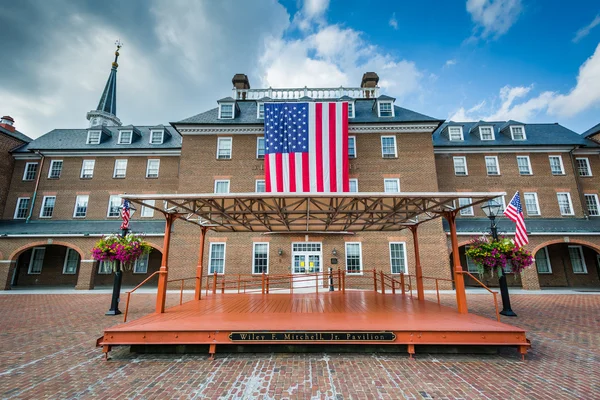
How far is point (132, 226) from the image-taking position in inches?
761

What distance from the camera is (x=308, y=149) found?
44.4 ft

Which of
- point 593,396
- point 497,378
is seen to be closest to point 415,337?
point 497,378

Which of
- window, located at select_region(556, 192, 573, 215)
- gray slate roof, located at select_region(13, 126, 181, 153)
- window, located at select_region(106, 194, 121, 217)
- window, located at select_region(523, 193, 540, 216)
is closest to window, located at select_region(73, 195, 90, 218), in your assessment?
window, located at select_region(106, 194, 121, 217)

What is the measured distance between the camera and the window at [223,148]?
19.3 m

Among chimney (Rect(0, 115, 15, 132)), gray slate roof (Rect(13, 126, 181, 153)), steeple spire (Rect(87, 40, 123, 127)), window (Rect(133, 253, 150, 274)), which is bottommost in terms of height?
window (Rect(133, 253, 150, 274))

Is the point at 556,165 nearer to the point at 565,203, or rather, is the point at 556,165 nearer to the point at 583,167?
the point at 583,167

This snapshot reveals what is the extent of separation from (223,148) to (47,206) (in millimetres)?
15907

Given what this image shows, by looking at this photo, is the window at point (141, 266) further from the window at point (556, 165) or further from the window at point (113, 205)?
the window at point (556, 165)

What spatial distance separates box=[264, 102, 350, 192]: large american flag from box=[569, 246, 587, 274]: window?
20551 millimetres

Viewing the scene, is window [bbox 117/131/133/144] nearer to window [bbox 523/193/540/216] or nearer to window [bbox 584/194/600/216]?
window [bbox 523/193/540/216]

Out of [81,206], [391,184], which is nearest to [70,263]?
[81,206]

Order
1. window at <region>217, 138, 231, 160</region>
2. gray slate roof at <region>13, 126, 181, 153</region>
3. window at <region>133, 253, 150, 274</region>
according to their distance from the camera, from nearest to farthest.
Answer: window at <region>217, 138, 231, 160</region> < window at <region>133, 253, 150, 274</region> < gray slate roof at <region>13, 126, 181, 153</region>

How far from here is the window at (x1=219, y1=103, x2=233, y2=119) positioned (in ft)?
67.8

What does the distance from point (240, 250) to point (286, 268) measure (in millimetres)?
3454
